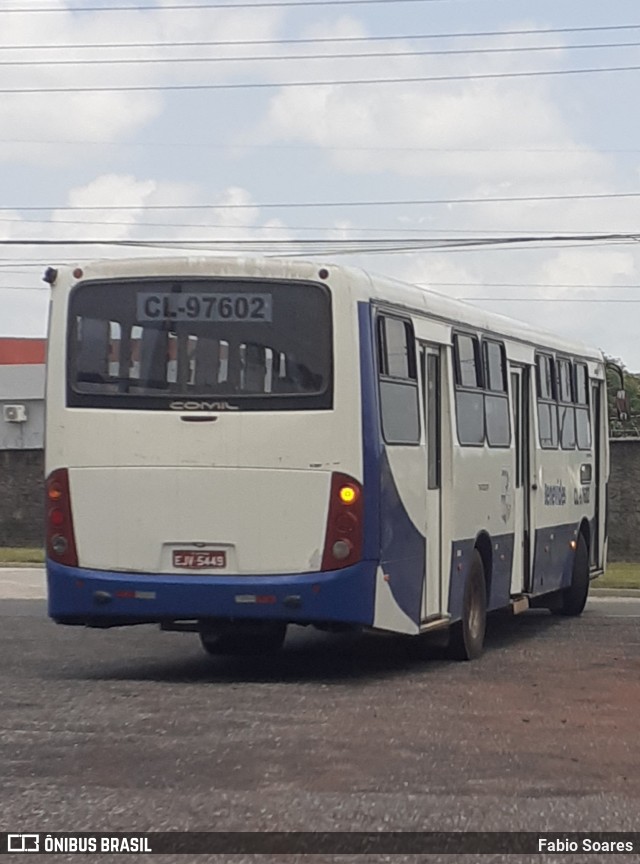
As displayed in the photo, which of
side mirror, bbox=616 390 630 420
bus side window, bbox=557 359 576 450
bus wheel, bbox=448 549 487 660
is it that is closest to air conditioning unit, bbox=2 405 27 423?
side mirror, bbox=616 390 630 420

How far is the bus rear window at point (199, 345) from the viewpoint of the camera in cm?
1344

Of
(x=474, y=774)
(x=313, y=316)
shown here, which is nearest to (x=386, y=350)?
(x=313, y=316)

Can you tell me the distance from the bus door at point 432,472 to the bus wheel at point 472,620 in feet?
2.12

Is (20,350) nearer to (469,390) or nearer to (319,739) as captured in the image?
(469,390)

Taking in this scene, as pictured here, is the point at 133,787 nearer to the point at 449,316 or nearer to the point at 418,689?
the point at 418,689

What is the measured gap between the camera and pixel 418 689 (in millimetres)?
13297

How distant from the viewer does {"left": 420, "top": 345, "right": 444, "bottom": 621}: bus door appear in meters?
14.8

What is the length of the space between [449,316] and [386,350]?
186cm

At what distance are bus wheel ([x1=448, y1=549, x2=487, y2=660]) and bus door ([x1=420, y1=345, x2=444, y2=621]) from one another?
645 millimetres

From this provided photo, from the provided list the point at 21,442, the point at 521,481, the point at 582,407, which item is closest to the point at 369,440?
the point at 521,481

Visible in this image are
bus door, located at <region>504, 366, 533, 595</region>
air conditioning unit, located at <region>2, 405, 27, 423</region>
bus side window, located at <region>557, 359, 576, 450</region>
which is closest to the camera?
bus door, located at <region>504, 366, 533, 595</region>

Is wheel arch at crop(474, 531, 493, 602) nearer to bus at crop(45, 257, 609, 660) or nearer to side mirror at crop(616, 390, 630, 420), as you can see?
bus at crop(45, 257, 609, 660)

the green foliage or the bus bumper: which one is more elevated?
the green foliage

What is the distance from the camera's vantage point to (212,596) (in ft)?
44.0
